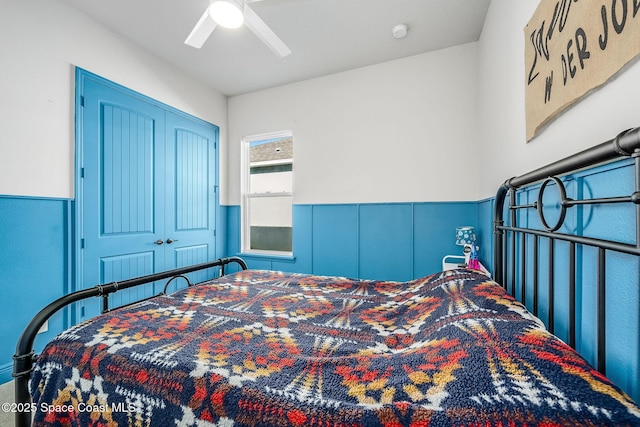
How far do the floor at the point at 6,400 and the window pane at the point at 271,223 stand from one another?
2.38 meters

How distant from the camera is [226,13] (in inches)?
63.5

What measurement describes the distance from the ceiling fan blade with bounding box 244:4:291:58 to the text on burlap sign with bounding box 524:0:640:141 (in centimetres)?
145

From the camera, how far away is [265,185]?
3.62 m

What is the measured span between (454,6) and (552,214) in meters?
1.93

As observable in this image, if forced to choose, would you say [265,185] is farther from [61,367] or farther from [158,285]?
[61,367]

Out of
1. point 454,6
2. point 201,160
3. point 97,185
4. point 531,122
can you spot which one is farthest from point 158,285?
point 454,6

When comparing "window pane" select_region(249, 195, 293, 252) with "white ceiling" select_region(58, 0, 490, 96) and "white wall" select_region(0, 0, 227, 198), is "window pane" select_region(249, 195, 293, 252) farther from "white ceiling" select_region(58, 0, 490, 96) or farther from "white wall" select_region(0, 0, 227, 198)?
"white wall" select_region(0, 0, 227, 198)

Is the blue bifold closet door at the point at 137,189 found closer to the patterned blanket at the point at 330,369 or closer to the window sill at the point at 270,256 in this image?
the window sill at the point at 270,256

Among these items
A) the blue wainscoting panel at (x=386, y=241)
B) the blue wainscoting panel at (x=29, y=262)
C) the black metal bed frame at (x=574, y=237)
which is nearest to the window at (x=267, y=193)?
the blue wainscoting panel at (x=386, y=241)

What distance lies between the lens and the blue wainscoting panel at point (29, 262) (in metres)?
1.77

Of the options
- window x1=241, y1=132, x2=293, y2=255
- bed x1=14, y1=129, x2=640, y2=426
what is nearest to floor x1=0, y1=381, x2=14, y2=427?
bed x1=14, y1=129, x2=640, y2=426

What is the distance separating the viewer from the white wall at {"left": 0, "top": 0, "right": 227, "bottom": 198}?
1.79m

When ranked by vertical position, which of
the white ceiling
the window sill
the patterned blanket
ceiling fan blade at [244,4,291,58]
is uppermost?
the white ceiling

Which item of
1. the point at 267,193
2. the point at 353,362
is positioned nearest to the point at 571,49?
the point at 353,362
